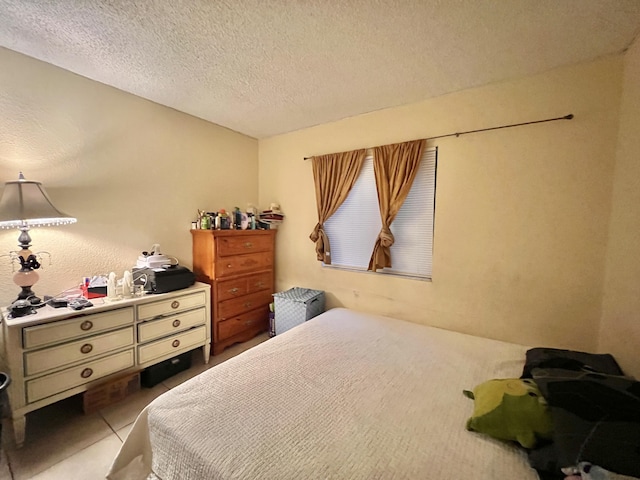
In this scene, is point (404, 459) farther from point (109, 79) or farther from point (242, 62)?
point (109, 79)

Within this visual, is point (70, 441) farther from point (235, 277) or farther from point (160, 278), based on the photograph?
point (235, 277)

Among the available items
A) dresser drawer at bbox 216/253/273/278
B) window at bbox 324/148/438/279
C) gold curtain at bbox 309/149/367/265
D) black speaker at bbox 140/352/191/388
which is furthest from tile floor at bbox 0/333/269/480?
window at bbox 324/148/438/279

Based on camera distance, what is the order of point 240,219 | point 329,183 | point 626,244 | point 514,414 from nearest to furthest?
point 514,414, point 626,244, point 329,183, point 240,219

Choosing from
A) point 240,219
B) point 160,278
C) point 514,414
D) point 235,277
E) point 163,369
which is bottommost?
point 163,369

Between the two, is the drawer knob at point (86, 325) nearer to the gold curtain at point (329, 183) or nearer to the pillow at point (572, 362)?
the gold curtain at point (329, 183)

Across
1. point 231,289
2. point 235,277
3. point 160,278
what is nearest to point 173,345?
point 160,278

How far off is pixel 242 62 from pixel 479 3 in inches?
55.3

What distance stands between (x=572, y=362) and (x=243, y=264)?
2.63 meters

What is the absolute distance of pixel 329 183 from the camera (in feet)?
8.99

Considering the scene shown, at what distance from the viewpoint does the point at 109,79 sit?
6.55 feet

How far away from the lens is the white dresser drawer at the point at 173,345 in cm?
199

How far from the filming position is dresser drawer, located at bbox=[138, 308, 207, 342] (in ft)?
6.53

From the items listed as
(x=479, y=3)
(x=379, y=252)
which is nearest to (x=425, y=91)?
(x=479, y=3)

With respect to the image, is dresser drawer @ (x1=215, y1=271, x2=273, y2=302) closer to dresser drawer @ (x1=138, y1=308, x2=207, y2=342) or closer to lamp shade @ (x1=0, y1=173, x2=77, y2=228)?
dresser drawer @ (x1=138, y1=308, x2=207, y2=342)
